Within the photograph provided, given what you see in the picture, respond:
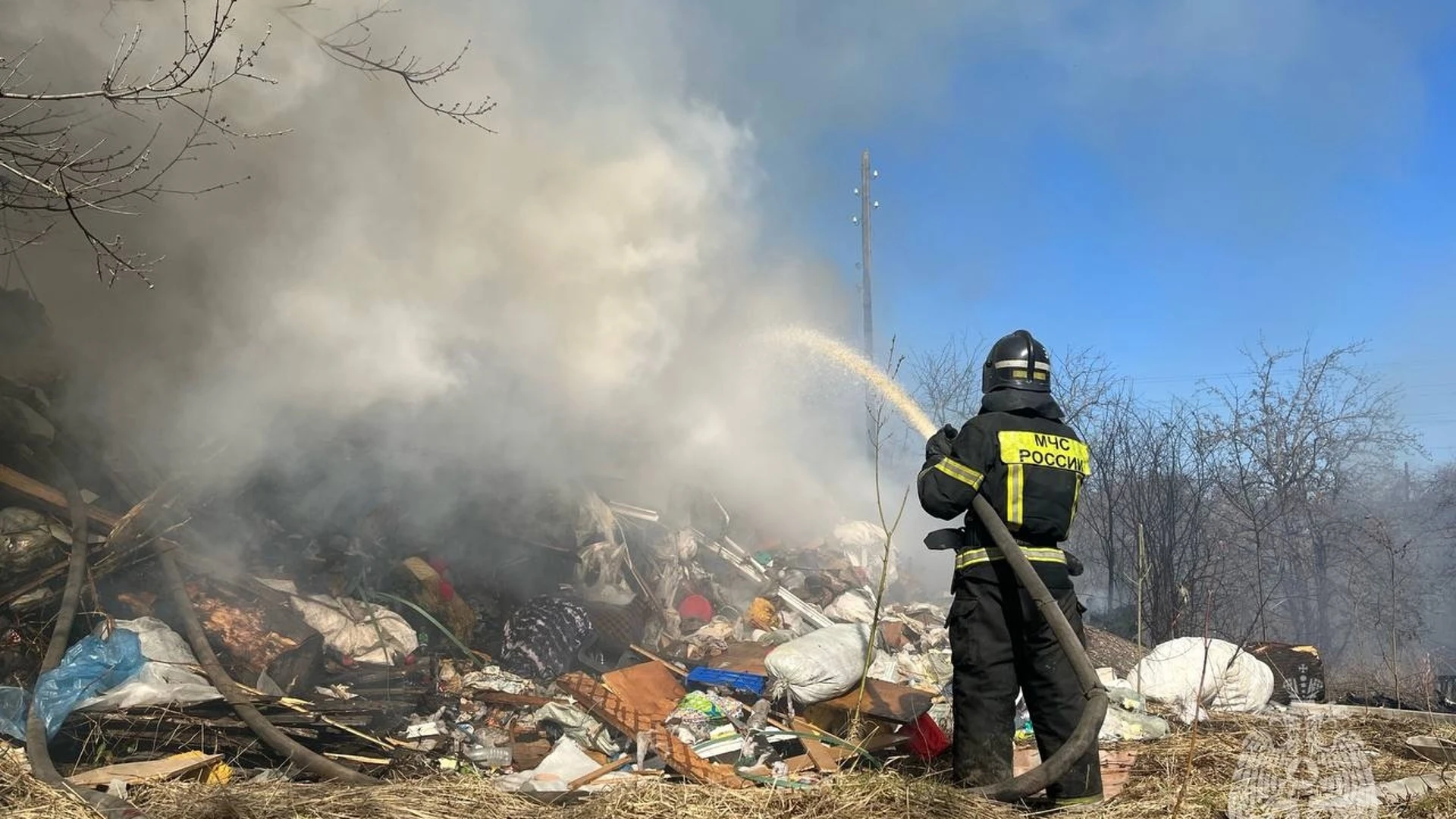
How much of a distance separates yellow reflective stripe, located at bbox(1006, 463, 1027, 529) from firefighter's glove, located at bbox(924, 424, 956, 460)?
0.27 meters

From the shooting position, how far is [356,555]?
239 inches

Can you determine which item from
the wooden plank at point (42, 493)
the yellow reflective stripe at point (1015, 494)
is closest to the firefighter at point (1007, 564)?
the yellow reflective stripe at point (1015, 494)

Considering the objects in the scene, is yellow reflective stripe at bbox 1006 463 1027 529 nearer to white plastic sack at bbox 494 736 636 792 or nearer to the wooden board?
the wooden board

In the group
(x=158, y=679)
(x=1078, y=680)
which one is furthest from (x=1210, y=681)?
(x=158, y=679)

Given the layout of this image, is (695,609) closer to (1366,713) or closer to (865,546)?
(865,546)

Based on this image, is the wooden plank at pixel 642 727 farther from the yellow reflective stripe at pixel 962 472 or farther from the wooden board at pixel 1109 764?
the yellow reflective stripe at pixel 962 472

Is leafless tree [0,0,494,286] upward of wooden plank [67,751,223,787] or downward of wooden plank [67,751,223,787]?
upward

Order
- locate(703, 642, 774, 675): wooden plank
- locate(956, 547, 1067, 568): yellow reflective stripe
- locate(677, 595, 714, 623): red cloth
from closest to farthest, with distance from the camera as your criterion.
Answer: locate(956, 547, 1067, 568): yellow reflective stripe
locate(703, 642, 774, 675): wooden plank
locate(677, 595, 714, 623): red cloth

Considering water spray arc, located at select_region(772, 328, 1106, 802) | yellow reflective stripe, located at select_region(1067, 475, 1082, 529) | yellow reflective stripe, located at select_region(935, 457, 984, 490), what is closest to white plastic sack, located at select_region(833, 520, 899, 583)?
yellow reflective stripe, located at select_region(1067, 475, 1082, 529)

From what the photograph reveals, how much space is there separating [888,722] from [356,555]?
12.7ft

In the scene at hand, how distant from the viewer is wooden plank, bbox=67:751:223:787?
10.9 ft

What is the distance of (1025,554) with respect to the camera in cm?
336

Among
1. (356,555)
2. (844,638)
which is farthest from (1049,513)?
(356,555)

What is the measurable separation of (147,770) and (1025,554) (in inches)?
144
